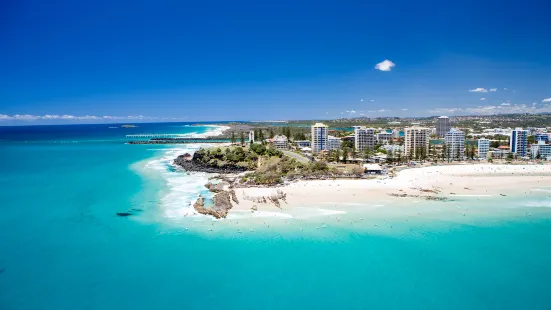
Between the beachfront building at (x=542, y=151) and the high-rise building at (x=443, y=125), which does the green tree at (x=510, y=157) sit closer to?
the beachfront building at (x=542, y=151)

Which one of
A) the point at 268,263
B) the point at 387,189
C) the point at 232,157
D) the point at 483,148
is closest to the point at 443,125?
the point at 483,148

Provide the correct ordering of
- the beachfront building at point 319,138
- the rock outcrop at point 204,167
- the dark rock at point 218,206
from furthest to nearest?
the beachfront building at point 319,138 → the rock outcrop at point 204,167 → the dark rock at point 218,206

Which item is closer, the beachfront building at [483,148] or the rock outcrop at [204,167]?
the rock outcrop at [204,167]

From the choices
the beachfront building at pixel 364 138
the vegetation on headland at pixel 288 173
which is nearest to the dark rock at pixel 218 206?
the vegetation on headland at pixel 288 173

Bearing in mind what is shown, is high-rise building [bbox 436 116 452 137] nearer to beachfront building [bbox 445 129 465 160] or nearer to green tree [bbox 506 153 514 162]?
beachfront building [bbox 445 129 465 160]

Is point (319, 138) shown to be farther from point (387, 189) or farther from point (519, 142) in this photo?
point (519, 142)

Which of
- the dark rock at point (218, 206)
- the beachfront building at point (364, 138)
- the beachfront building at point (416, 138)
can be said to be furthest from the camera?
the beachfront building at point (364, 138)

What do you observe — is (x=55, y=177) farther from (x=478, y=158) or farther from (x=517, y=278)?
(x=478, y=158)
